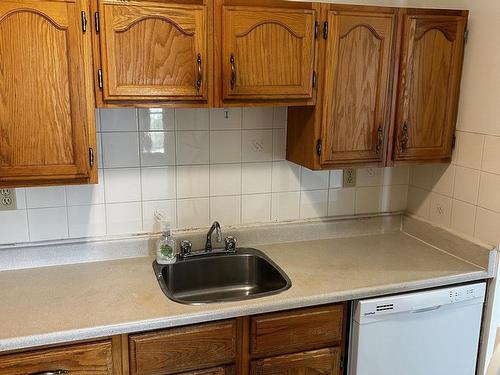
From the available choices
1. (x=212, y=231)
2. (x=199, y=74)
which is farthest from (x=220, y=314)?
(x=199, y=74)

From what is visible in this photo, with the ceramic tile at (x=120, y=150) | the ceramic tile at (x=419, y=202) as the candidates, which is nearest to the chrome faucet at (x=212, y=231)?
the ceramic tile at (x=120, y=150)

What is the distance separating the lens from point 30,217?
1970 mm

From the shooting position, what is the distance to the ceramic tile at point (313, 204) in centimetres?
236

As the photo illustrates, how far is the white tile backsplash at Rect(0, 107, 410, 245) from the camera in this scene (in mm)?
1998

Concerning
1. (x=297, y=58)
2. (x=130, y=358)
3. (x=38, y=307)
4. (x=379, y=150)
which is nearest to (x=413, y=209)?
(x=379, y=150)

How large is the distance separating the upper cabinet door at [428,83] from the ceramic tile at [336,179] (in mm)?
349

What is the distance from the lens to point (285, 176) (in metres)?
2.30

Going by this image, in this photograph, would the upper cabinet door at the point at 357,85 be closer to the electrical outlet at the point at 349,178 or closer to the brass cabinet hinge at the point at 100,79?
the electrical outlet at the point at 349,178

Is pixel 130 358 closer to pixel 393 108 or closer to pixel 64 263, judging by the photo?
pixel 64 263

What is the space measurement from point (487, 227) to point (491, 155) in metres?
0.31

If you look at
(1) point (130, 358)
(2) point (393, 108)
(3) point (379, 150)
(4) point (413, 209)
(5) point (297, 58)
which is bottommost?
(1) point (130, 358)

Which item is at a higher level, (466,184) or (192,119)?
(192,119)

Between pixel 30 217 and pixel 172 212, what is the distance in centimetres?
58

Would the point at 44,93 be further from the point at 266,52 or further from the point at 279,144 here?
the point at 279,144
